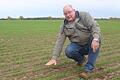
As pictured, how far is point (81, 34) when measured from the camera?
1012cm

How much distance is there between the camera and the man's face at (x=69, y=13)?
9584mm

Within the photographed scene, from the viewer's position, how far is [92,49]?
390 inches

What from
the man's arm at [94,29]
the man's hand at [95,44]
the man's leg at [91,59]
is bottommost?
the man's leg at [91,59]

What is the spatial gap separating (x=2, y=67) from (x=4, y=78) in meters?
1.72

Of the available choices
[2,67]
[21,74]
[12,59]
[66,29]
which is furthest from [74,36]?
[12,59]

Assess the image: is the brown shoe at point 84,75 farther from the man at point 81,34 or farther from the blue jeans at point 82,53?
the blue jeans at point 82,53

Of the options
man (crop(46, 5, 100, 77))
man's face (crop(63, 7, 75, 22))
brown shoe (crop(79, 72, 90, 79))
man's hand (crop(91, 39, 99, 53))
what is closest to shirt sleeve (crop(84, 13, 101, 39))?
man (crop(46, 5, 100, 77))

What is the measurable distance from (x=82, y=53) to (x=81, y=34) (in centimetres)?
84

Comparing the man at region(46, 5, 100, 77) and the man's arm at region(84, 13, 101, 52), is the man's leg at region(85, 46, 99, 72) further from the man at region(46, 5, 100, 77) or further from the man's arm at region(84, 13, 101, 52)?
the man's arm at region(84, 13, 101, 52)

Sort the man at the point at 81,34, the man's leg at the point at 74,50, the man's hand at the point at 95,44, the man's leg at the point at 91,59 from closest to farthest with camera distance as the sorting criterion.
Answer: the man's hand at the point at 95,44
the man at the point at 81,34
the man's leg at the point at 91,59
the man's leg at the point at 74,50

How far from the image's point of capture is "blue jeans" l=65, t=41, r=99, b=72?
10.0 meters

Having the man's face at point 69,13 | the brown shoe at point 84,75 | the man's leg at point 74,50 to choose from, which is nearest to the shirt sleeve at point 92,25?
the man's face at point 69,13

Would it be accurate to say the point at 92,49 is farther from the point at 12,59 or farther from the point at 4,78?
the point at 12,59

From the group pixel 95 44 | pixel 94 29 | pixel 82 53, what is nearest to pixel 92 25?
pixel 94 29
